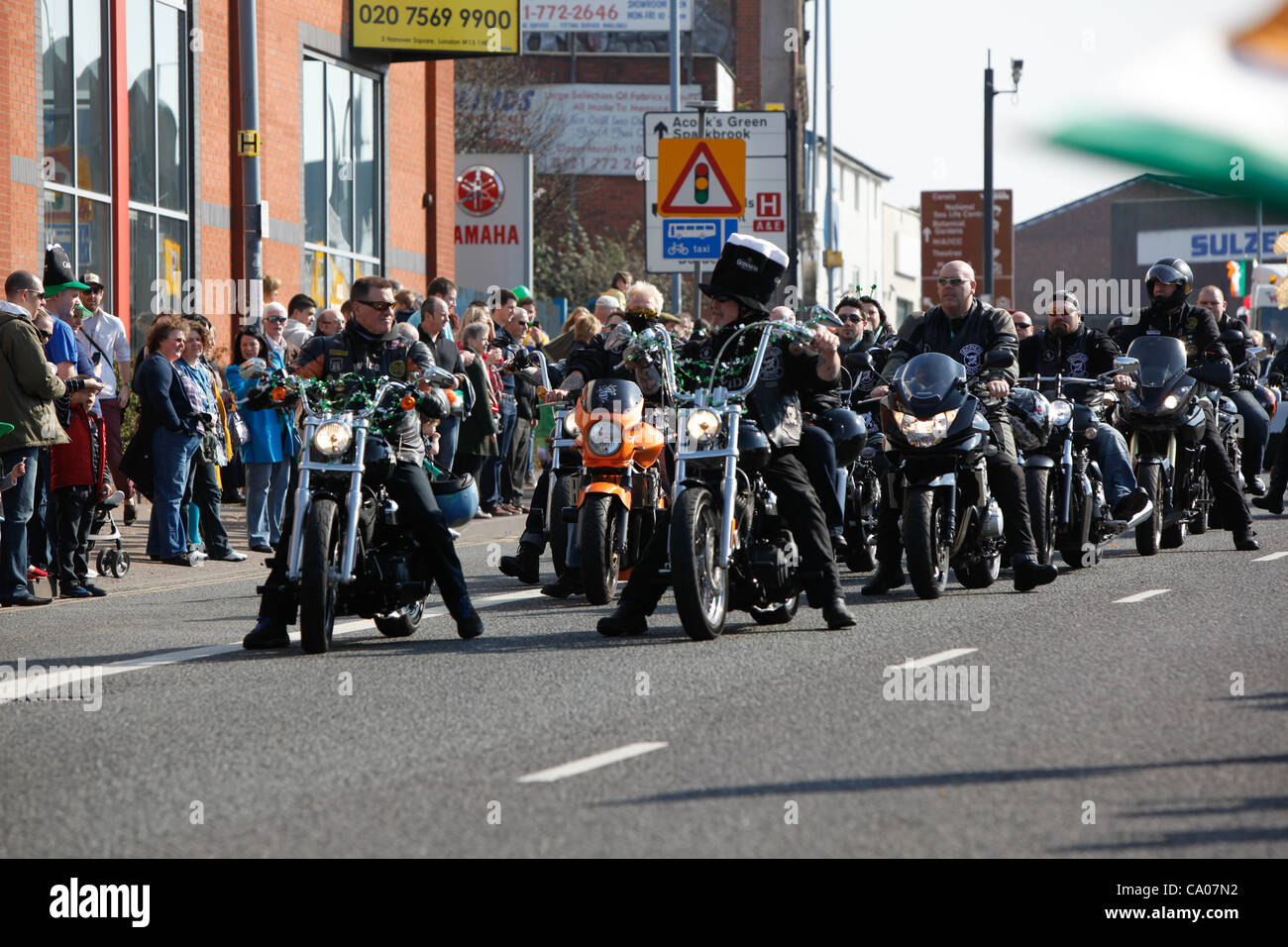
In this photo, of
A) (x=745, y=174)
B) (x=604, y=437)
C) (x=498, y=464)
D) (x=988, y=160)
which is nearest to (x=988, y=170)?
(x=988, y=160)

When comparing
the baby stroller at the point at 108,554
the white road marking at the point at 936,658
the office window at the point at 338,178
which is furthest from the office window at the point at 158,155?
the white road marking at the point at 936,658

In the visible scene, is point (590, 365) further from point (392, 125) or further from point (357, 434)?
point (392, 125)

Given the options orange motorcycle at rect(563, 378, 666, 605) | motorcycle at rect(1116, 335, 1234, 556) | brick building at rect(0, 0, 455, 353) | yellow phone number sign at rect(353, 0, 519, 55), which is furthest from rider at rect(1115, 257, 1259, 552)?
yellow phone number sign at rect(353, 0, 519, 55)

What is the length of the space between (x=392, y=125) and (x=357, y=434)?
20443mm

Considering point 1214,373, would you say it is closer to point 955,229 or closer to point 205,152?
point 205,152

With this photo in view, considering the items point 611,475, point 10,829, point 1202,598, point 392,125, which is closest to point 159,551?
point 611,475

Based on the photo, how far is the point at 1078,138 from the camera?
5.95 meters

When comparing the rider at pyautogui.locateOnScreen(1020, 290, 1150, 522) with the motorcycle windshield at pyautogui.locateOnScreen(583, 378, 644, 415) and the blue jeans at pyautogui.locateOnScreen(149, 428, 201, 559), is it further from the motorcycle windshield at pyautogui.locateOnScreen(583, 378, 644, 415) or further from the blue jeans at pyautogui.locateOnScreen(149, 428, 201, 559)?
the blue jeans at pyautogui.locateOnScreen(149, 428, 201, 559)

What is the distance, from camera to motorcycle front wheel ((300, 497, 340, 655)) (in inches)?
344

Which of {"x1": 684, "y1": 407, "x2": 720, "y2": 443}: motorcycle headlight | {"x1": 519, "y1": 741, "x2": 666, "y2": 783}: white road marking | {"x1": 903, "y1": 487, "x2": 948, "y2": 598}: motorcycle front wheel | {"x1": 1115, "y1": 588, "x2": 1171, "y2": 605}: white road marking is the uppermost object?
{"x1": 684, "y1": 407, "x2": 720, "y2": 443}: motorcycle headlight

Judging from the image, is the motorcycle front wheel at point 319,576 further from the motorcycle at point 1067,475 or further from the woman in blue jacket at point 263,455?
the woman in blue jacket at point 263,455

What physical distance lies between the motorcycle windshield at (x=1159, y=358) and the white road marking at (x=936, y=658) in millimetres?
6082

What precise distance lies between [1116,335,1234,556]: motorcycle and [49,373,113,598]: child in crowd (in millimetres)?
7280

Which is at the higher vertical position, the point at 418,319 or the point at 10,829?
the point at 418,319
